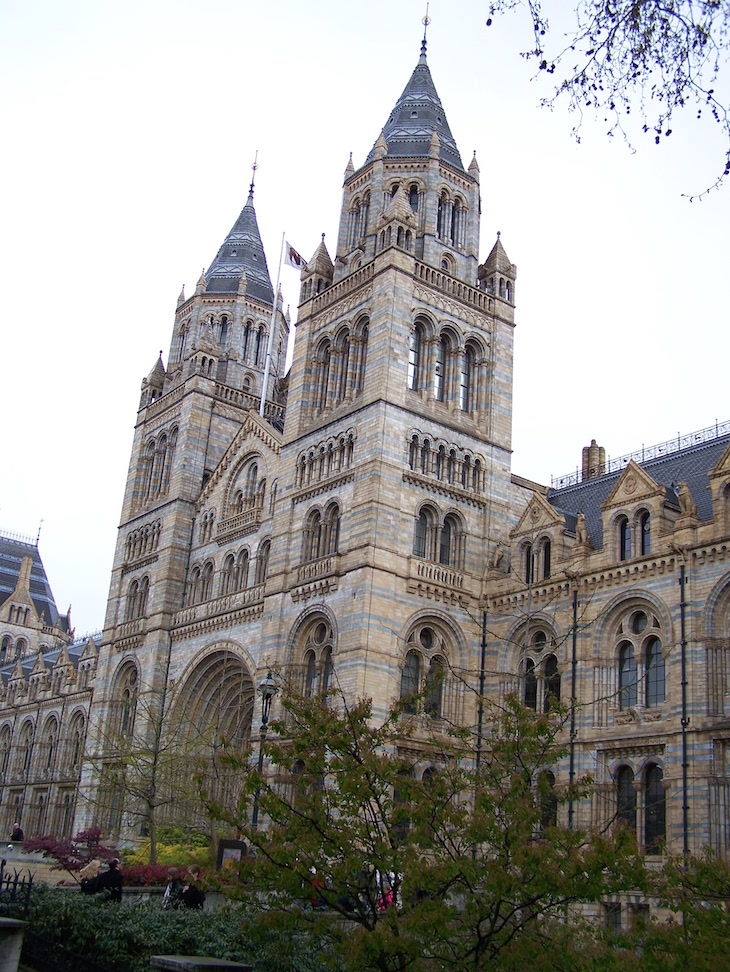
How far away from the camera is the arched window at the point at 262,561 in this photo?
4658cm

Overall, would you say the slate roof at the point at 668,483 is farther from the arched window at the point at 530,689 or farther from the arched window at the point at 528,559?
the arched window at the point at 530,689

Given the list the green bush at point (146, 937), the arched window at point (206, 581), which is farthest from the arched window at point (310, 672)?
the green bush at point (146, 937)

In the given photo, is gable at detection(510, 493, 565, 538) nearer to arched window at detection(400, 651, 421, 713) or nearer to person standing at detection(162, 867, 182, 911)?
arched window at detection(400, 651, 421, 713)

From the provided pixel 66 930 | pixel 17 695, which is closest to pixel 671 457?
pixel 66 930

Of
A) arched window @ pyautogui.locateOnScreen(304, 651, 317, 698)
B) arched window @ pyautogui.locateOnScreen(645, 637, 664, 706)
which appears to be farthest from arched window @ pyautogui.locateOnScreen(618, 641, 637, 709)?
arched window @ pyautogui.locateOnScreen(304, 651, 317, 698)

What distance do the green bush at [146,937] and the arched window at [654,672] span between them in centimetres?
1845

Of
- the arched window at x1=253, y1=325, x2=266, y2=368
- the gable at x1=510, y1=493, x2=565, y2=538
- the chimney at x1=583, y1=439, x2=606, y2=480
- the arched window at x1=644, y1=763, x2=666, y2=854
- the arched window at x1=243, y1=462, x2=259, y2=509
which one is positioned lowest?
the arched window at x1=644, y1=763, x2=666, y2=854

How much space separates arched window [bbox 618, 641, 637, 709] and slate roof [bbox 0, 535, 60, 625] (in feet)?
265

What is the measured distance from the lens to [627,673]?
35.2 m

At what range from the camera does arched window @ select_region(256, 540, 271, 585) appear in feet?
153

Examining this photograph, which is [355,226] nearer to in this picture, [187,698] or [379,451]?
[379,451]

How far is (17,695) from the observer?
79.6 m

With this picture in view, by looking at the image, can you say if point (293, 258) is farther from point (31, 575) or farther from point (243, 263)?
point (31, 575)

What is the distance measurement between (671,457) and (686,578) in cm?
892
